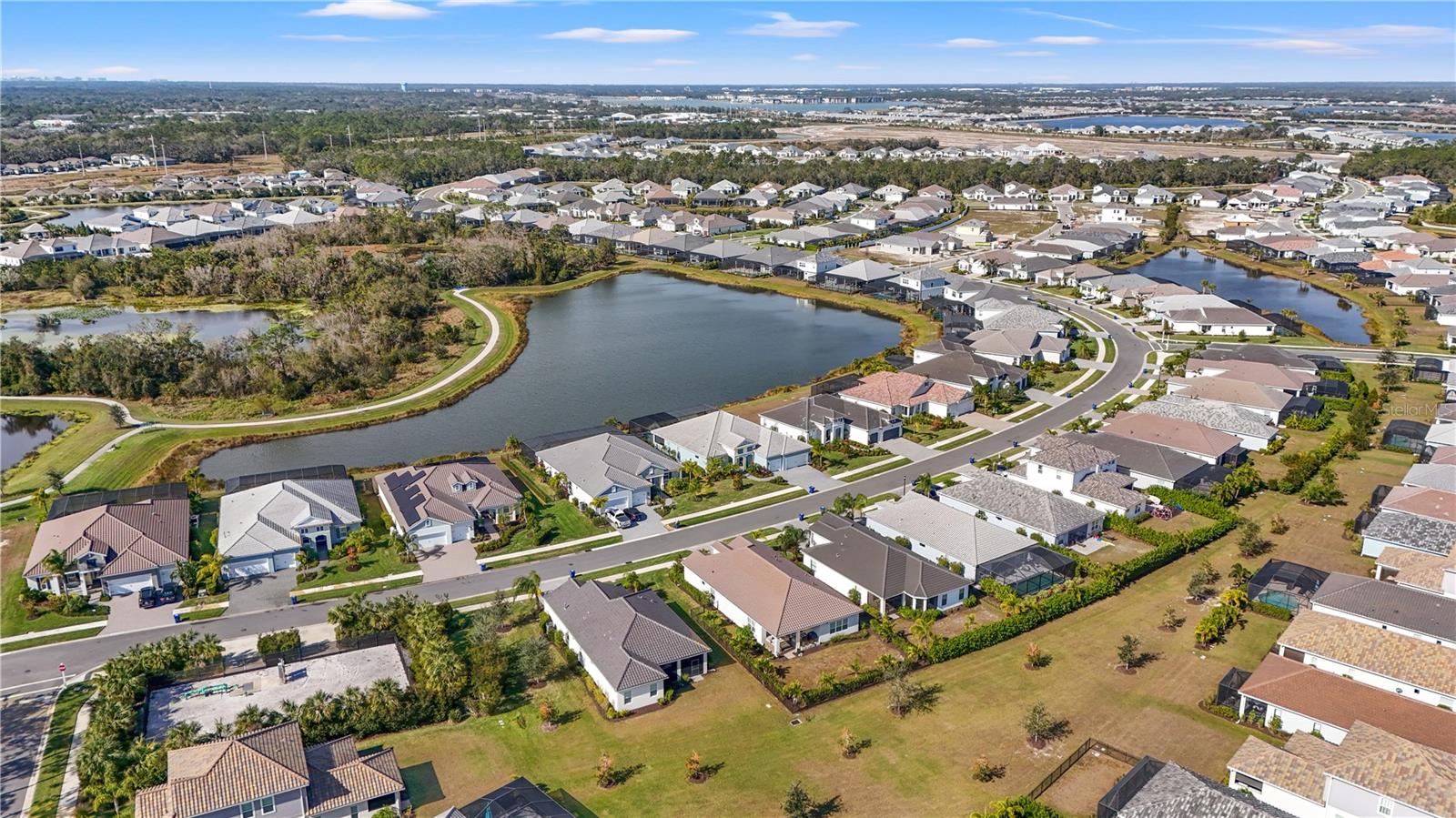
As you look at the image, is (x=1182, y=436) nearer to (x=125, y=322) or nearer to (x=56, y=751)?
(x=56, y=751)

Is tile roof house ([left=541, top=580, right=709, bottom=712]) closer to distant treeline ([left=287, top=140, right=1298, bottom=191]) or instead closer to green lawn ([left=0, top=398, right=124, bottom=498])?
green lawn ([left=0, top=398, right=124, bottom=498])

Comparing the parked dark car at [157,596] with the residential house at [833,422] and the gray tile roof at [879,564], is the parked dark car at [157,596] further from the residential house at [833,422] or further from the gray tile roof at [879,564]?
the residential house at [833,422]

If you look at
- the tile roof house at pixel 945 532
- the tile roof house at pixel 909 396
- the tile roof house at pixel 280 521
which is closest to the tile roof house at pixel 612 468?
the tile roof house at pixel 280 521

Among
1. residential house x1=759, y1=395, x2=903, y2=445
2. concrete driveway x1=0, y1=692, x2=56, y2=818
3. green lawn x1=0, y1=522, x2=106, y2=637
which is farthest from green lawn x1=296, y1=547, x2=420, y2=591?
residential house x1=759, y1=395, x2=903, y2=445

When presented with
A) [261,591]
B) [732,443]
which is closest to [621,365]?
[732,443]

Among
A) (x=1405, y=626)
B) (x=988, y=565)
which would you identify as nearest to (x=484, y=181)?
(x=988, y=565)

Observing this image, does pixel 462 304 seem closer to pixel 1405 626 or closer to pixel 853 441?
pixel 853 441
